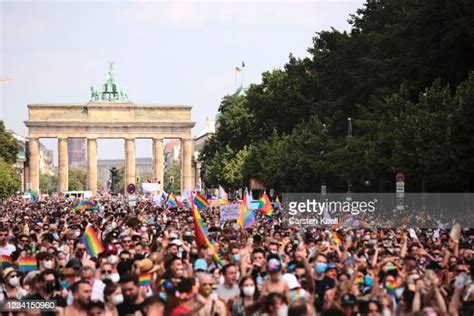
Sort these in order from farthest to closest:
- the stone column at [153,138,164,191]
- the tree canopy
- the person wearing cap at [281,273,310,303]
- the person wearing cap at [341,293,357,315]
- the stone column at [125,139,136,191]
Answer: the stone column at [153,138,164,191], the stone column at [125,139,136,191], the tree canopy, the person wearing cap at [281,273,310,303], the person wearing cap at [341,293,357,315]

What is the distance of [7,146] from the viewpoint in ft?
494

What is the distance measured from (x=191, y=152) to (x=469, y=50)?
13239 centimetres

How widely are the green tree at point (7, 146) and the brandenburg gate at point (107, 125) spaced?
1497 centimetres

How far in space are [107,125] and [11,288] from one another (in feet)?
523

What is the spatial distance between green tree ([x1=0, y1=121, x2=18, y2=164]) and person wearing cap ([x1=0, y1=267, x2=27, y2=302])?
12652cm

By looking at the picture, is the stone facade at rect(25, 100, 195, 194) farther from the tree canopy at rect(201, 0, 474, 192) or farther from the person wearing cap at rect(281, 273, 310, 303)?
the person wearing cap at rect(281, 273, 310, 303)

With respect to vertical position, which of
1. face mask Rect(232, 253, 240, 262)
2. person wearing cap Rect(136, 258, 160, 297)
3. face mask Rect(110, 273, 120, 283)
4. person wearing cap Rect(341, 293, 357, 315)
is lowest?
person wearing cap Rect(341, 293, 357, 315)

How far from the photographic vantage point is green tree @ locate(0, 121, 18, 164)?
14525 cm

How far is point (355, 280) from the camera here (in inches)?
672

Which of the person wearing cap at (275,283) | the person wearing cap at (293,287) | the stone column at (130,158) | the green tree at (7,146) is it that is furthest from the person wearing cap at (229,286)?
the stone column at (130,158)

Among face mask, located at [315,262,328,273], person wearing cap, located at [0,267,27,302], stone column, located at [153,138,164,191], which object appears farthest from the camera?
stone column, located at [153,138,164,191]

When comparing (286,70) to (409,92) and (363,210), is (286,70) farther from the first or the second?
(363,210)

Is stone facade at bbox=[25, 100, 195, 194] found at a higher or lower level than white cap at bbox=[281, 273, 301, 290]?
higher

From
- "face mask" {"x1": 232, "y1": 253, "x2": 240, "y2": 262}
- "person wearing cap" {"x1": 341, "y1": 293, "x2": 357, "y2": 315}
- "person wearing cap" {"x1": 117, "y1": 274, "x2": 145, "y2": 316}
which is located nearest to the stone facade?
"face mask" {"x1": 232, "y1": 253, "x2": 240, "y2": 262}
